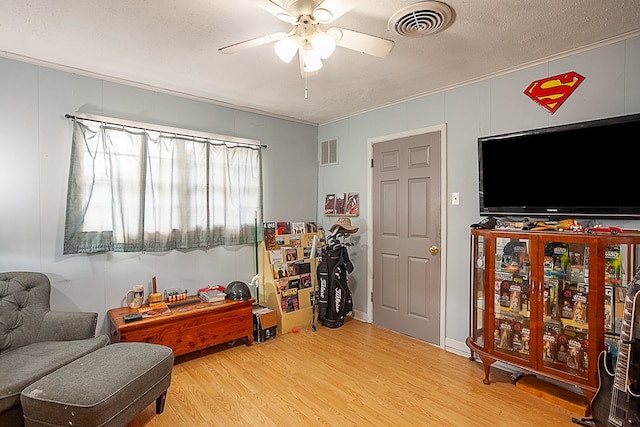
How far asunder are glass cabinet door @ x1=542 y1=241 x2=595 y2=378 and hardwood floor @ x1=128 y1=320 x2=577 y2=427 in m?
0.36

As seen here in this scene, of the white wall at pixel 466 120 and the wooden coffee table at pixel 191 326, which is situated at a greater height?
the white wall at pixel 466 120

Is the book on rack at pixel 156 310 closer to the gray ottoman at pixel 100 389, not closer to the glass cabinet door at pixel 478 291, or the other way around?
the gray ottoman at pixel 100 389

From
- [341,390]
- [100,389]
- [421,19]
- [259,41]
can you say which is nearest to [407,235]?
[341,390]

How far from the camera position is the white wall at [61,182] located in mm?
2562

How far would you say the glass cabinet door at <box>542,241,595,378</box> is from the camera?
220 centimetres

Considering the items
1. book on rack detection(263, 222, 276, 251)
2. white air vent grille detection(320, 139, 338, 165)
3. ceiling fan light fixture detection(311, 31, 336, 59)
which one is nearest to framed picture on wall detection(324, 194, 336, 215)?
white air vent grille detection(320, 139, 338, 165)

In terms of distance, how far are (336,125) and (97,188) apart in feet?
9.07

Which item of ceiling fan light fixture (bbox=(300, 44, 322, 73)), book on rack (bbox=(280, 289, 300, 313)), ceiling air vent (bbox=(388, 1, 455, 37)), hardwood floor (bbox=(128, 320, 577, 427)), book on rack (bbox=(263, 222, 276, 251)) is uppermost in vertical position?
ceiling air vent (bbox=(388, 1, 455, 37))

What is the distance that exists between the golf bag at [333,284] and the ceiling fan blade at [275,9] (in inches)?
101

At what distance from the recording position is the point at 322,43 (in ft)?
5.50

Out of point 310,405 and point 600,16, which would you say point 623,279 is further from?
point 310,405

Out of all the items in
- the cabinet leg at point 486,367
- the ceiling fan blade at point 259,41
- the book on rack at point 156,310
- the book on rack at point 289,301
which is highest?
the ceiling fan blade at point 259,41

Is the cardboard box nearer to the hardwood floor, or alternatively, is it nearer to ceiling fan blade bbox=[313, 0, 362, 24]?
the hardwood floor

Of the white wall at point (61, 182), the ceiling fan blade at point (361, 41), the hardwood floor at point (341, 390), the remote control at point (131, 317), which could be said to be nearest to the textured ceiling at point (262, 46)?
the white wall at point (61, 182)
